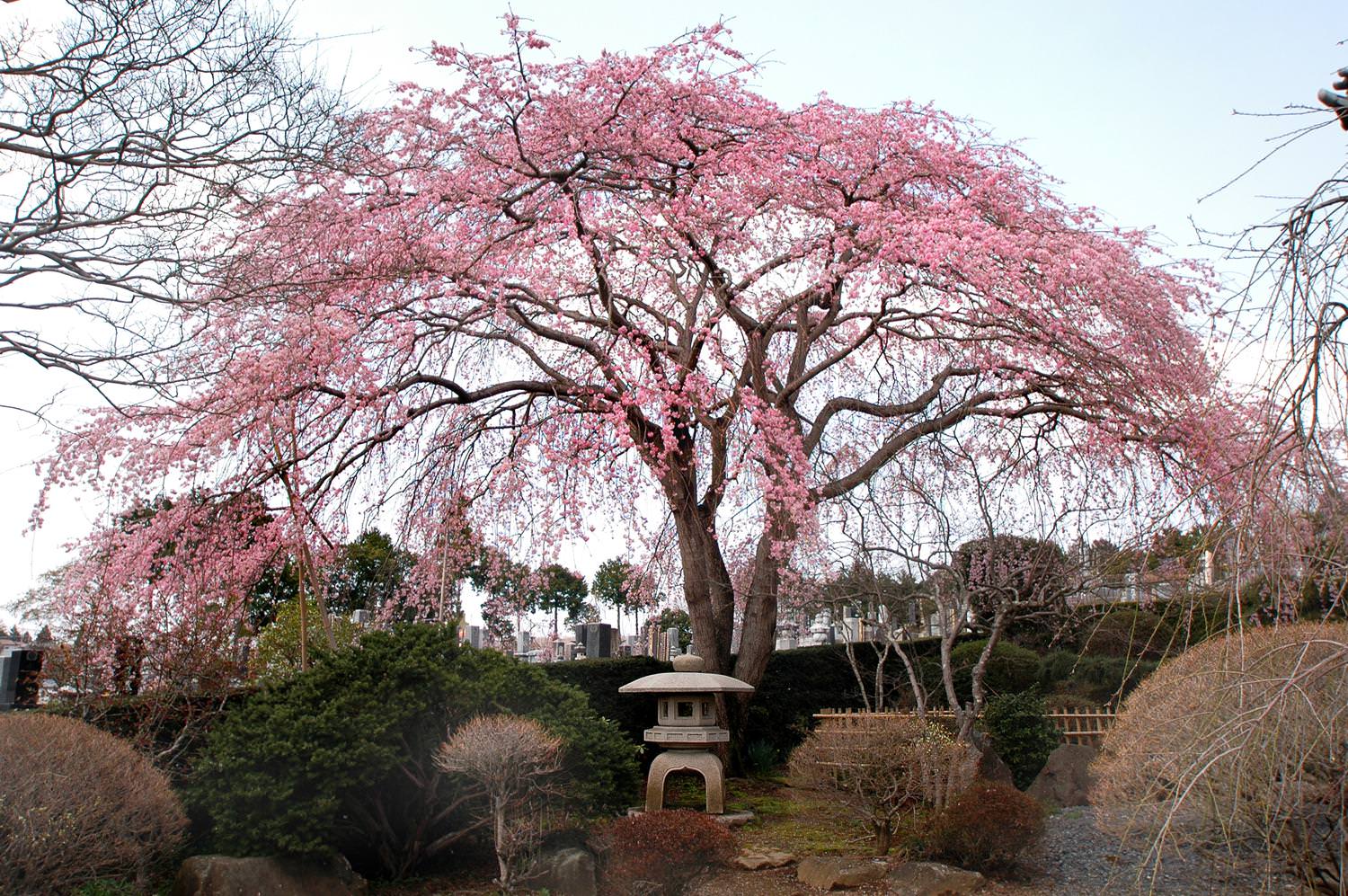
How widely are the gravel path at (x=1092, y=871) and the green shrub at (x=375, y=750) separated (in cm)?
296

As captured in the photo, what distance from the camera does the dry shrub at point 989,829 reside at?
7.04 m

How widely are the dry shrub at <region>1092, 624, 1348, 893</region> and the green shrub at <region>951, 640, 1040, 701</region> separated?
6.76m

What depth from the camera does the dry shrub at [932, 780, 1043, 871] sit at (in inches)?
277

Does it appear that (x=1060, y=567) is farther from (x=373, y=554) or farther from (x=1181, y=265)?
(x=373, y=554)

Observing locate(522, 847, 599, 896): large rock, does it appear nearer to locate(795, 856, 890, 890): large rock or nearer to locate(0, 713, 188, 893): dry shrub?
locate(795, 856, 890, 890): large rock

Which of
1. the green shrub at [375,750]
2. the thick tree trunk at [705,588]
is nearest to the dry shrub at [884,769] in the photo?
the green shrub at [375,750]

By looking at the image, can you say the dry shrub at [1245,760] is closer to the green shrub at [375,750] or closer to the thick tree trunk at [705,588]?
the green shrub at [375,750]

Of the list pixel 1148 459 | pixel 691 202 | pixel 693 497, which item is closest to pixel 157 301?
pixel 691 202

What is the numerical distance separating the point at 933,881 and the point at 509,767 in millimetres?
2923

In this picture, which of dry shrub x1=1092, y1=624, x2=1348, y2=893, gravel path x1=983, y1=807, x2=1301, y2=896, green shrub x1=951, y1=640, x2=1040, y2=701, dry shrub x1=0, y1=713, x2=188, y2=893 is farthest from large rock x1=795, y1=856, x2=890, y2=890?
green shrub x1=951, y1=640, x2=1040, y2=701

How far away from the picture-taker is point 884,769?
760 cm

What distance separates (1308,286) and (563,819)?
5.61m

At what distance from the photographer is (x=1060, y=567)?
32.0 feet

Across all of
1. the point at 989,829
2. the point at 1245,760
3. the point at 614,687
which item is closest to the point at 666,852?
the point at 989,829
